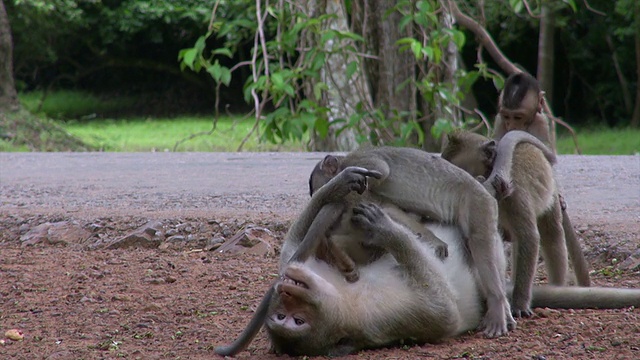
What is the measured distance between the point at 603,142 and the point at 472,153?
1426 cm

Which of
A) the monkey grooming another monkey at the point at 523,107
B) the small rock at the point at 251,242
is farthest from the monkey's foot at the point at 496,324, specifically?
the small rock at the point at 251,242

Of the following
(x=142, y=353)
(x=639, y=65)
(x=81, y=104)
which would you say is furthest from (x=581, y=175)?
(x=81, y=104)

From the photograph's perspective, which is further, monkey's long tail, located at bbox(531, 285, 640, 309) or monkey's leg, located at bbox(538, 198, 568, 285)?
monkey's leg, located at bbox(538, 198, 568, 285)

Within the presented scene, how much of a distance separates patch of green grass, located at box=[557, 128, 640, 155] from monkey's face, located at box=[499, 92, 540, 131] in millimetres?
11400

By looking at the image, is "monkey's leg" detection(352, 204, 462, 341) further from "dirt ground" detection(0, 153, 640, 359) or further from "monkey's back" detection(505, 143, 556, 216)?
"monkey's back" detection(505, 143, 556, 216)

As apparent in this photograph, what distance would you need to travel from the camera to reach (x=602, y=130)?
19.5m

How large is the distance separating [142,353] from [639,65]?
16.4 meters

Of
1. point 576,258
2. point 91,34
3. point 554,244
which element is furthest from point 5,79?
point 554,244

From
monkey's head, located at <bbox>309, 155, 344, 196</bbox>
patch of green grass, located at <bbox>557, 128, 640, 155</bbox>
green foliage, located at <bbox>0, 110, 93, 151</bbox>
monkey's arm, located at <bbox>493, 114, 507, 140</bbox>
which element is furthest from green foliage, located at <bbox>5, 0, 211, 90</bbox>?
monkey's head, located at <bbox>309, 155, 344, 196</bbox>

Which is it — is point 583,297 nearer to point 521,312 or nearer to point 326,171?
point 521,312

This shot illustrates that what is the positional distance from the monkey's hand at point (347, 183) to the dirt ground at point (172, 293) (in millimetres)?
593

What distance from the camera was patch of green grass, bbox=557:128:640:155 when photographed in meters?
16.4

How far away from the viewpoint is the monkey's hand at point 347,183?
3439mm

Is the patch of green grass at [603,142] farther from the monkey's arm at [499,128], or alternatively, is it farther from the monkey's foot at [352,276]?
the monkey's foot at [352,276]
